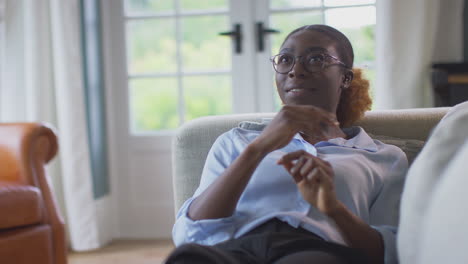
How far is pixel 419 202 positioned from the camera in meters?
0.65

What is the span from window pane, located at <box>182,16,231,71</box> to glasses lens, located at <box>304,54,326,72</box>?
2.10 m

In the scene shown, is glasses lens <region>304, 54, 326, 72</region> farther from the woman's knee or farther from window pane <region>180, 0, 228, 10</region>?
window pane <region>180, 0, 228, 10</region>

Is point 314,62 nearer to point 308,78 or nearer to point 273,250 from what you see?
point 308,78

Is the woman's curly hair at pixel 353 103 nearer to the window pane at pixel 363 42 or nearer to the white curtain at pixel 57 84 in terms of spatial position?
the window pane at pixel 363 42

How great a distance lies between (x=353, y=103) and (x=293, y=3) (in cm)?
192

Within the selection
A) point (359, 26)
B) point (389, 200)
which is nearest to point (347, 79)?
point (389, 200)

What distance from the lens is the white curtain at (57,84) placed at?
10.3 feet

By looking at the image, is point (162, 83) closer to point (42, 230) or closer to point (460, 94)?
point (42, 230)

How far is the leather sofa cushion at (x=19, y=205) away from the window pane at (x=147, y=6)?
155 centimetres

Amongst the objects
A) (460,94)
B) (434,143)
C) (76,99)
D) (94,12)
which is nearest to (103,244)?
(76,99)

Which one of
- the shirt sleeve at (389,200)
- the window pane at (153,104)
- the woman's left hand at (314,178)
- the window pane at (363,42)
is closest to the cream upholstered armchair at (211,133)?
the shirt sleeve at (389,200)

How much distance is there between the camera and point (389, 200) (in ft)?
4.07

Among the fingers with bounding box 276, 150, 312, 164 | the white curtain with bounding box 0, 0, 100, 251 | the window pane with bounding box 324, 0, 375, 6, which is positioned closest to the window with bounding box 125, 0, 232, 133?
the white curtain with bounding box 0, 0, 100, 251

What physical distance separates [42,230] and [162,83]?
1447mm
